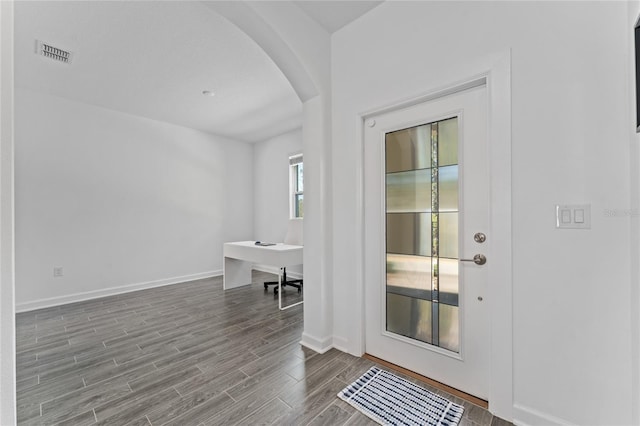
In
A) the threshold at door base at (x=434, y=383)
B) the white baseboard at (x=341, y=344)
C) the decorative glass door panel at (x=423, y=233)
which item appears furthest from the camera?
the white baseboard at (x=341, y=344)

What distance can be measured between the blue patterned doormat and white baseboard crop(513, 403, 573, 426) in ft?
0.96

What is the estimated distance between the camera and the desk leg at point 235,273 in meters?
4.59

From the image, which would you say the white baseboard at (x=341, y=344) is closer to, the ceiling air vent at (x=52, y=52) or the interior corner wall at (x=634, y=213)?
the interior corner wall at (x=634, y=213)

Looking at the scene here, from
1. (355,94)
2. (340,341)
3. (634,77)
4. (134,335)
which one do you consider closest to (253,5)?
(355,94)

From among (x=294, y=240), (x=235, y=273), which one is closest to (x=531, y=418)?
(x=294, y=240)

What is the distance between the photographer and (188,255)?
5.33m

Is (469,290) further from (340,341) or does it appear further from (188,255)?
(188,255)

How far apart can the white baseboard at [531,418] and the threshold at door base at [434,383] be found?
17 cm

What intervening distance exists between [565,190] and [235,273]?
14.8 ft

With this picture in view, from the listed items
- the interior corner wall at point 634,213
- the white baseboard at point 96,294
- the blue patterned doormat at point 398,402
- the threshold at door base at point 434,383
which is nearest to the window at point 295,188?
the white baseboard at point 96,294

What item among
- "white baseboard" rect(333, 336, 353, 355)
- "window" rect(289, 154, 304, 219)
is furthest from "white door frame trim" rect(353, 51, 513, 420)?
"window" rect(289, 154, 304, 219)

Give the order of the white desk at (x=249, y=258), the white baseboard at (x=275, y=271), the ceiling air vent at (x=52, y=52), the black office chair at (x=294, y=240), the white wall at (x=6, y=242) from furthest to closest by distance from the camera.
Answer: the white baseboard at (x=275, y=271) → the black office chair at (x=294, y=240) → the white desk at (x=249, y=258) → the ceiling air vent at (x=52, y=52) → the white wall at (x=6, y=242)

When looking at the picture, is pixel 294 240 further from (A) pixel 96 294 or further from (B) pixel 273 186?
(A) pixel 96 294

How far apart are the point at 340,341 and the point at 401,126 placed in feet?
6.52
